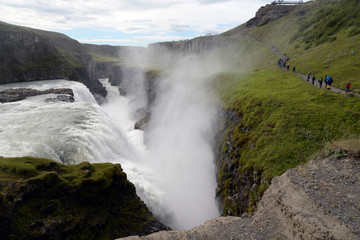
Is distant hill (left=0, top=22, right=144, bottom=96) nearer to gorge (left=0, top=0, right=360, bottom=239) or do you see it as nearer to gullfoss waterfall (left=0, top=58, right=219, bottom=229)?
gorge (left=0, top=0, right=360, bottom=239)

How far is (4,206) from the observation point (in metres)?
11.7

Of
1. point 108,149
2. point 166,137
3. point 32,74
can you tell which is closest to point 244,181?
point 108,149

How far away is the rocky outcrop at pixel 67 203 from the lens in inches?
478

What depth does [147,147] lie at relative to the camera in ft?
169

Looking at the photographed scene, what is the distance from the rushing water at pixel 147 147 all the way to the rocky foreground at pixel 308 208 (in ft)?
43.8

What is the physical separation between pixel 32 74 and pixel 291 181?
98852mm

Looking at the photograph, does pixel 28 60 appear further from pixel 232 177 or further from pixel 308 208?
pixel 308 208

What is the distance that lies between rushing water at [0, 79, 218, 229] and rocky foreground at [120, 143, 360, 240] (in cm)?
1335

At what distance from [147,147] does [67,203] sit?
122 feet

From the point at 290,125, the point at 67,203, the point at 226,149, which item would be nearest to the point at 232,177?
the point at 226,149

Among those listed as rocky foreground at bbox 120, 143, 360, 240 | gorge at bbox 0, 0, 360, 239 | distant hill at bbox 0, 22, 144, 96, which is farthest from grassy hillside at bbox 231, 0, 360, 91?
distant hill at bbox 0, 22, 144, 96

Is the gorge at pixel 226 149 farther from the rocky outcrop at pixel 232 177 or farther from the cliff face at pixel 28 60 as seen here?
the cliff face at pixel 28 60

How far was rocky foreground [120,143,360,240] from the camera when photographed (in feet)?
32.8

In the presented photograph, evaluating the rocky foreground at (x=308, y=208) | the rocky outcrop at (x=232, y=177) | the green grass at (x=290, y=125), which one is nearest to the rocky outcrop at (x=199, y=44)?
the rocky outcrop at (x=232, y=177)
